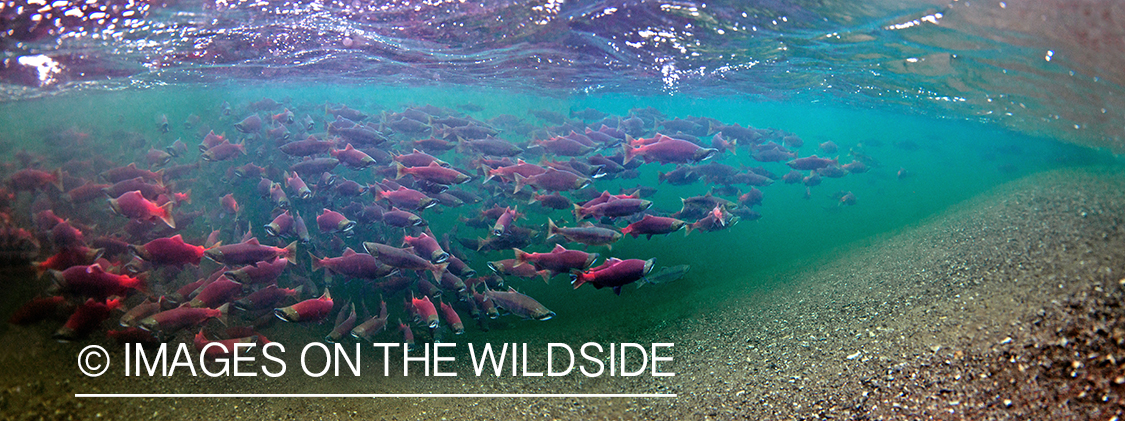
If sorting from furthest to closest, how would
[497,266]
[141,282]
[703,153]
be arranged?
[703,153] → [497,266] → [141,282]

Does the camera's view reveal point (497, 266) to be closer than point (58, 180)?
Yes

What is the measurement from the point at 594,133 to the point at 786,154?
664 centimetres

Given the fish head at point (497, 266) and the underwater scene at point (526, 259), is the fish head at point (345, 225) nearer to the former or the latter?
the underwater scene at point (526, 259)

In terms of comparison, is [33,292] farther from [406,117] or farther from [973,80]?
[973,80]

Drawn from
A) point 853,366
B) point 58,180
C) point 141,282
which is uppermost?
point 58,180

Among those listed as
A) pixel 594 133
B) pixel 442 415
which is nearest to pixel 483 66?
pixel 594 133

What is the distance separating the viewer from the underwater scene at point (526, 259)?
15.7 ft

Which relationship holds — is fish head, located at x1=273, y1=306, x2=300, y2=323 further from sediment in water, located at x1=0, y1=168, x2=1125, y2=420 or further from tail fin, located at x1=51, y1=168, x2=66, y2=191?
tail fin, located at x1=51, y1=168, x2=66, y2=191

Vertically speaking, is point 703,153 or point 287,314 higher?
point 703,153

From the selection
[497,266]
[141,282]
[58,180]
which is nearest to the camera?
[141,282]

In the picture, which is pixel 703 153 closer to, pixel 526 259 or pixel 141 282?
pixel 526 259

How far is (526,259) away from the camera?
565cm

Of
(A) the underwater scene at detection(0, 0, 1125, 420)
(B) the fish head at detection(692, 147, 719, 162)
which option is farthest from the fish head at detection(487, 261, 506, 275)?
(B) the fish head at detection(692, 147, 719, 162)

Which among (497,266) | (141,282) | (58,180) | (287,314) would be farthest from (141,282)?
(58,180)
